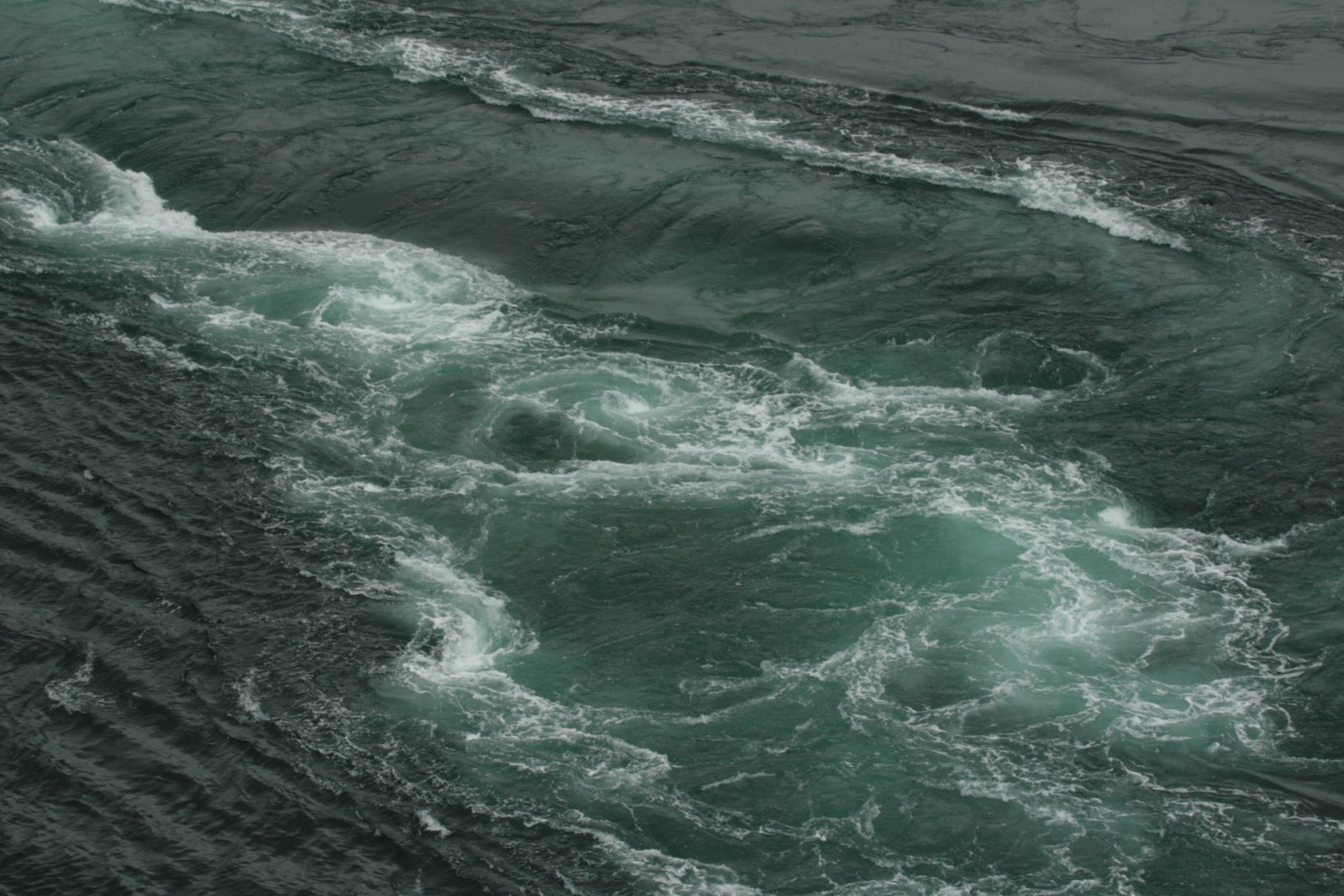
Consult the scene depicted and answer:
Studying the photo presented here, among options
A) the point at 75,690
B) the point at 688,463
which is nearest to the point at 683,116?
the point at 688,463

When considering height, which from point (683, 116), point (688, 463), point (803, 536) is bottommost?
point (803, 536)

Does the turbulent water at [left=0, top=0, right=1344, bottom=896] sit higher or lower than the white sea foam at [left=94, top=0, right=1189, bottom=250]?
lower

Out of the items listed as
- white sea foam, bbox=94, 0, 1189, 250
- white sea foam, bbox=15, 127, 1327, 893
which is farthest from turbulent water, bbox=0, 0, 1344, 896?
white sea foam, bbox=94, 0, 1189, 250

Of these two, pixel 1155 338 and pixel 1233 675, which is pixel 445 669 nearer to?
pixel 1233 675

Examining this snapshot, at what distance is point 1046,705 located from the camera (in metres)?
19.9

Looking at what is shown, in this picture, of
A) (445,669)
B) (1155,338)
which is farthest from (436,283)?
(1155,338)

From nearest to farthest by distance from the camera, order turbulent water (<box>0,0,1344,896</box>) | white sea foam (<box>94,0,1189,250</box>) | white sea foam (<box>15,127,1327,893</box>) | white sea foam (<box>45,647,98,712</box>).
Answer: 1. turbulent water (<box>0,0,1344,896</box>)
2. white sea foam (<box>15,127,1327,893</box>)
3. white sea foam (<box>45,647,98,712</box>)
4. white sea foam (<box>94,0,1189,250</box>)

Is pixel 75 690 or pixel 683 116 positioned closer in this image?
pixel 75 690

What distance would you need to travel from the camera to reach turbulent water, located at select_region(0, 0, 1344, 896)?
60.7ft

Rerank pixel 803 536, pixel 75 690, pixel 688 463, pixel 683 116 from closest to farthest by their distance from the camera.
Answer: pixel 75 690
pixel 803 536
pixel 688 463
pixel 683 116

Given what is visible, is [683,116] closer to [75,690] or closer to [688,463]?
[688,463]

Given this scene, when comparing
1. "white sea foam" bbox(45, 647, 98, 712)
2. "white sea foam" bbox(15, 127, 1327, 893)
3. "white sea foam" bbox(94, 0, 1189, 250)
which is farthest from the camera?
"white sea foam" bbox(94, 0, 1189, 250)

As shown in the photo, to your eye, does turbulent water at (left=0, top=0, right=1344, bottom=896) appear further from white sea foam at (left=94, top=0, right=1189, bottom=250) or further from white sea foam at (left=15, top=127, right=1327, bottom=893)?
white sea foam at (left=94, top=0, right=1189, bottom=250)

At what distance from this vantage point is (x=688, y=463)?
81.7 ft
